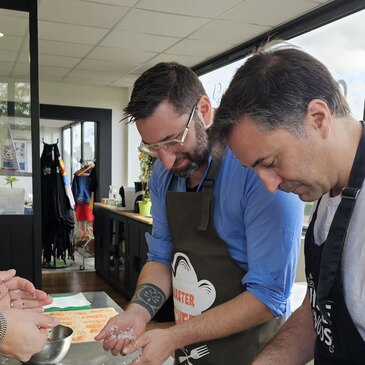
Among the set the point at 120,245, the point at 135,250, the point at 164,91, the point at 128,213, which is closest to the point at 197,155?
the point at 164,91

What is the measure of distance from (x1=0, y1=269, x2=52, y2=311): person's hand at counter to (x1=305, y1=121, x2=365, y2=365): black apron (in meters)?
0.93

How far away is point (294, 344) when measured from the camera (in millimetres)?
1216

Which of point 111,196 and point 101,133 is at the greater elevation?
point 101,133

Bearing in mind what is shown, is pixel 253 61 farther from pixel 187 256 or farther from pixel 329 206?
pixel 187 256

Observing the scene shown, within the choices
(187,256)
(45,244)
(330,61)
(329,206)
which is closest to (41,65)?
(45,244)

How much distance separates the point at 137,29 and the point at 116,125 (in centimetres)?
292

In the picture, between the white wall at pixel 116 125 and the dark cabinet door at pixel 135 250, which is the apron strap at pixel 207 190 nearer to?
the dark cabinet door at pixel 135 250

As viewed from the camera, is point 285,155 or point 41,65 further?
point 41,65

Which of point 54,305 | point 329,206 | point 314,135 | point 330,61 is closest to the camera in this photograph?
point 314,135

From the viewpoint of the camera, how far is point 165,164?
1.47 m

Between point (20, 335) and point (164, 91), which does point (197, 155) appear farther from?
Answer: point (20, 335)

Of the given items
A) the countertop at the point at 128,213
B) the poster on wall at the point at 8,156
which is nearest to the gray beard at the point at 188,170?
the poster on wall at the point at 8,156

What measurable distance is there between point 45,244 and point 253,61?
17.7 feet

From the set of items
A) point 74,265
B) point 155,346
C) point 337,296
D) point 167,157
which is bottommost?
point 74,265
